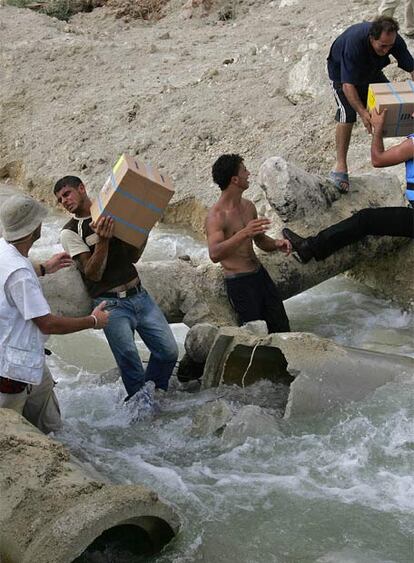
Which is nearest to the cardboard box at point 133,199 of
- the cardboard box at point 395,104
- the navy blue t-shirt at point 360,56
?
the cardboard box at point 395,104

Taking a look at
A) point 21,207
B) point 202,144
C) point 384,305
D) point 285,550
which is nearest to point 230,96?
point 202,144

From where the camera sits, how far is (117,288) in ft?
17.7

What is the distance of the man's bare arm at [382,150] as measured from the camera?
635cm

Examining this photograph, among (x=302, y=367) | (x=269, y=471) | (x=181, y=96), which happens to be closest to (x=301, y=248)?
(x=302, y=367)

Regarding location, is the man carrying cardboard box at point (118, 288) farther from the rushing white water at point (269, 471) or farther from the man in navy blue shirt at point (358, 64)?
the man in navy blue shirt at point (358, 64)

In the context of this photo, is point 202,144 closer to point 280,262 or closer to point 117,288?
point 280,262

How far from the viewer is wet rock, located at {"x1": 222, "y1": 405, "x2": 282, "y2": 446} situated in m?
5.09

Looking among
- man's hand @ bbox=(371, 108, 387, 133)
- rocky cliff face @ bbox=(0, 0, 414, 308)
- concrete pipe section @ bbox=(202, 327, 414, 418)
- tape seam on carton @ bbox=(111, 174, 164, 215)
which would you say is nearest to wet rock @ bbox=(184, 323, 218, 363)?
concrete pipe section @ bbox=(202, 327, 414, 418)

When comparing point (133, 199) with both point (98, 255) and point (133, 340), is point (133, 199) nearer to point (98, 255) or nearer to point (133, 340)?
point (98, 255)

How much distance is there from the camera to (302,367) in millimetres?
5320

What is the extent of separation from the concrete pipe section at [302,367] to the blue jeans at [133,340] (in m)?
0.29

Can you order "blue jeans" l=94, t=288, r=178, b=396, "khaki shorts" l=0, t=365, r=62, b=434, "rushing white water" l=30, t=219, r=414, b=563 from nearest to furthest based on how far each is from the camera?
"rushing white water" l=30, t=219, r=414, b=563, "khaki shorts" l=0, t=365, r=62, b=434, "blue jeans" l=94, t=288, r=178, b=396

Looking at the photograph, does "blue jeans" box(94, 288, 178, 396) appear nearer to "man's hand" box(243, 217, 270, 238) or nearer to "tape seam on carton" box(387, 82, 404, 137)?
"man's hand" box(243, 217, 270, 238)

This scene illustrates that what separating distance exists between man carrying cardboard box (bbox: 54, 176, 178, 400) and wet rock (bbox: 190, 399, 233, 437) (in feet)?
1.47
